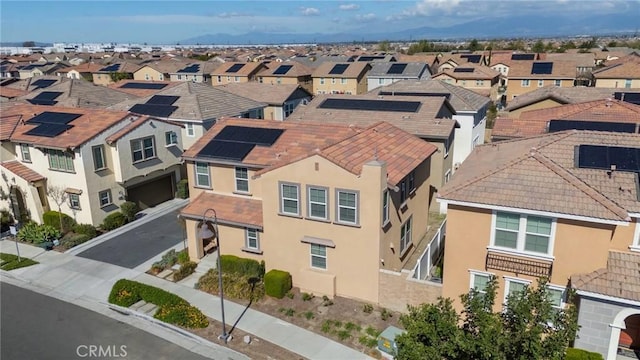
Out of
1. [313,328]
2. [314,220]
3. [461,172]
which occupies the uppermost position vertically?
[461,172]

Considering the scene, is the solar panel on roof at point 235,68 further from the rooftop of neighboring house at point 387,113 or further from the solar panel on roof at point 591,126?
the solar panel on roof at point 591,126

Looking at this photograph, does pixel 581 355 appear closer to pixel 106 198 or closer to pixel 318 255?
pixel 318 255

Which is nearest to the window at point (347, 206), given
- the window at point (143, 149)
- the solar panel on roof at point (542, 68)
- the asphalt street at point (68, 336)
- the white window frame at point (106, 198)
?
the asphalt street at point (68, 336)

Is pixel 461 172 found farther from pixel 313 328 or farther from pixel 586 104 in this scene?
pixel 586 104

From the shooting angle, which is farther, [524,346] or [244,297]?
[244,297]

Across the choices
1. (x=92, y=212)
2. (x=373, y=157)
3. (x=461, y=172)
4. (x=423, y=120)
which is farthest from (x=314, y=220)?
(x=92, y=212)

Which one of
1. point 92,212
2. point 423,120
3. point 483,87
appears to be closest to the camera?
point 92,212
